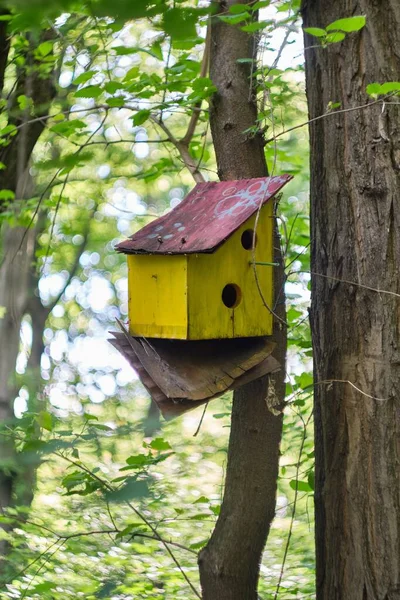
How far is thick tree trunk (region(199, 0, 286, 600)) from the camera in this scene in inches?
104

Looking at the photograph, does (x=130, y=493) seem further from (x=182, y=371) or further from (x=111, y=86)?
(x=111, y=86)

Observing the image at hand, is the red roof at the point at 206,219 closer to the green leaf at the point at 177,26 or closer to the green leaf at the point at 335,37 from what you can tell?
the green leaf at the point at 335,37

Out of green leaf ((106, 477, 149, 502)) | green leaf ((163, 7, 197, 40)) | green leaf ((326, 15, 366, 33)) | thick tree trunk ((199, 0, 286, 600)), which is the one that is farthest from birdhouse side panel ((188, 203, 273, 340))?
green leaf ((163, 7, 197, 40))

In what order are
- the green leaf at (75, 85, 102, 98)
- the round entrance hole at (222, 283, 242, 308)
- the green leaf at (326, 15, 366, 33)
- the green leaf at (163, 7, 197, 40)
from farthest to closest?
1. the green leaf at (75, 85, 102, 98)
2. the round entrance hole at (222, 283, 242, 308)
3. the green leaf at (326, 15, 366, 33)
4. the green leaf at (163, 7, 197, 40)

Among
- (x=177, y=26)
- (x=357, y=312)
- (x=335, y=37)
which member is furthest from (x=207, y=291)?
(x=177, y=26)

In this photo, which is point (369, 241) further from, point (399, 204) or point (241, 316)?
point (241, 316)

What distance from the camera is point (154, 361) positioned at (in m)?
2.20

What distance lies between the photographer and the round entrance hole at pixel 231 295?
7.43ft

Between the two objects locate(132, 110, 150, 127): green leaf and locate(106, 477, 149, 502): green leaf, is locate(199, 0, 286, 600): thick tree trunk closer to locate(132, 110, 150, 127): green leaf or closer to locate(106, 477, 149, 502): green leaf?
locate(132, 110, 150, 127): green leaf

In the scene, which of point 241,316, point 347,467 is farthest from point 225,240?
point 347,467

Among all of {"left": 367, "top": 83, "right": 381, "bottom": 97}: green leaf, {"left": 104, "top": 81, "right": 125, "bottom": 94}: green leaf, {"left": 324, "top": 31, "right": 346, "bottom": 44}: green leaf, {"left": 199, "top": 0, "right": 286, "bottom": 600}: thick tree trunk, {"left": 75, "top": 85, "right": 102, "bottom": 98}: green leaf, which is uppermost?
{"left": 104, "top": 81, "right": 125, "bottom": 94}: green leaf

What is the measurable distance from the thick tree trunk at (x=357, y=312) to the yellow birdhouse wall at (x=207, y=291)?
0.60ft

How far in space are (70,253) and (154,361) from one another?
891 cm

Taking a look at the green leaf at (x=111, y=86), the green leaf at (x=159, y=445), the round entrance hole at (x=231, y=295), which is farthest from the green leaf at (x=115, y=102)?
the green leaf at (x=159, y=445)
